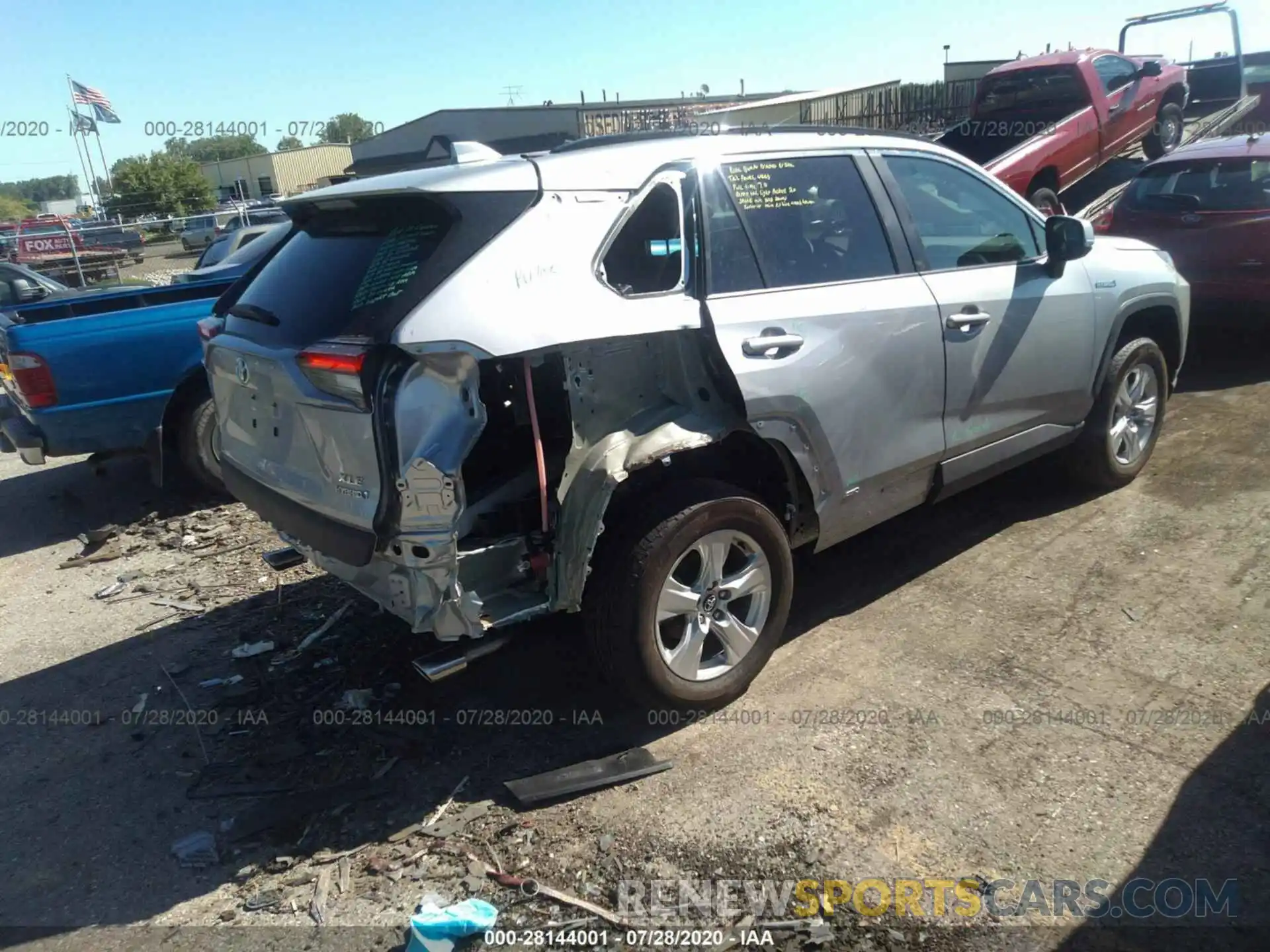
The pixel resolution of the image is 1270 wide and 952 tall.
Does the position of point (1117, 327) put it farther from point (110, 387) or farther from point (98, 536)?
point (98, 536)

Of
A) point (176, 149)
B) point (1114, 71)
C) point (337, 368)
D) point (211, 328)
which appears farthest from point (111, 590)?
point (176, 149)

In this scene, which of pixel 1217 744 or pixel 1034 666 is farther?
pixel 1034 666

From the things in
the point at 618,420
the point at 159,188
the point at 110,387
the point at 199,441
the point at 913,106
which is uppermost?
the point at 159,188

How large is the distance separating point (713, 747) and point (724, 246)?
1915mm

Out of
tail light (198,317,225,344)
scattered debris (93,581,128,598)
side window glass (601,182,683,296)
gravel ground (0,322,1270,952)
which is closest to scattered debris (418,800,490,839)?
gravel ground (0,322,1270,952)

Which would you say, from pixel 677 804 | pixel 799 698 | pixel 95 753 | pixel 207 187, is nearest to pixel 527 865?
pixel 677 804

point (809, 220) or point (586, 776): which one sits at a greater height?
point (809, 220)

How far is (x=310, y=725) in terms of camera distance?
12.6 ft

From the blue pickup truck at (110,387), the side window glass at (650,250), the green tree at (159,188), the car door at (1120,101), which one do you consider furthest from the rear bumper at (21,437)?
the green tree at (159,188)

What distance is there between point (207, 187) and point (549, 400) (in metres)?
46.3

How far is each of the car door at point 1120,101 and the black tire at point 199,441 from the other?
992 cm

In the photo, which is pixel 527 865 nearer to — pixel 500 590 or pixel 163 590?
pixel 500 590

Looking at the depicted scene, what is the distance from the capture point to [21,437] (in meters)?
5.99

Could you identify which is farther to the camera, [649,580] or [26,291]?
[26,291]
